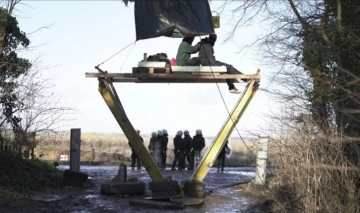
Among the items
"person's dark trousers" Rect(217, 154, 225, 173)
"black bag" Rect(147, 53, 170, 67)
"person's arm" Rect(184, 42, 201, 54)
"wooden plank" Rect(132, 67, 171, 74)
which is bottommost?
"person's dark trousers" Rect(217, 154, 225, 173)

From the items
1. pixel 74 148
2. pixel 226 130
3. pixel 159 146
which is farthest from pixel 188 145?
pixel 226 130

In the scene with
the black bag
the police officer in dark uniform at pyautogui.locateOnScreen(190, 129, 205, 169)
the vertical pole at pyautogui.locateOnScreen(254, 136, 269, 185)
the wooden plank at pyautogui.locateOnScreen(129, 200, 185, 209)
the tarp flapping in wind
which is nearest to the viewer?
the vertical pole at pyautogui.locateOnScreen(254, 136, 269, 185)

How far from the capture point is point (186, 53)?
46.2 feet

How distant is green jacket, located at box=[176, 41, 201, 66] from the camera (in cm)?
1402

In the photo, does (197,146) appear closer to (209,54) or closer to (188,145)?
(188,145)

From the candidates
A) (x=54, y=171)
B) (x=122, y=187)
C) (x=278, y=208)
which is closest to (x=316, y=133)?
(x=278, y=208)

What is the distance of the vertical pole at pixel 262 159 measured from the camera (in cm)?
1058

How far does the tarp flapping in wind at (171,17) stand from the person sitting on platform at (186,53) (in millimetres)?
897

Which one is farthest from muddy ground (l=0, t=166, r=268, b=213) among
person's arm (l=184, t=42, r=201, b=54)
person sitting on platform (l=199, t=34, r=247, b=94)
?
person's arm (l=184, t=42, r=201, b=54)

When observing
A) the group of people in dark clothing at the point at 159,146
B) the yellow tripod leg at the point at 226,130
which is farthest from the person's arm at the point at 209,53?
the group of people in dark clothing at the point at 159,146

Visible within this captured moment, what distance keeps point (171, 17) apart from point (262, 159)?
405 cm

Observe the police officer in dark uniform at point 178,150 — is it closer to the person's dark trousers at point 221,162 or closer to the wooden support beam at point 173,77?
the person's dark trousers at point 221,162

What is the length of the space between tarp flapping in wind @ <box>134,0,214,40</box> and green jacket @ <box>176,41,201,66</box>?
920mm

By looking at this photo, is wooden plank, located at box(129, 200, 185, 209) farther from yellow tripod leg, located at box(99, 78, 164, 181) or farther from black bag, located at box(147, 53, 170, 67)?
black bag, located at box(147, 53, 170, 67)
